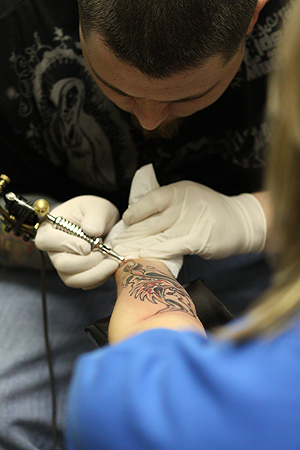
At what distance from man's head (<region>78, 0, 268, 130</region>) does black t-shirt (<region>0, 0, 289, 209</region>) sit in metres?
0.26

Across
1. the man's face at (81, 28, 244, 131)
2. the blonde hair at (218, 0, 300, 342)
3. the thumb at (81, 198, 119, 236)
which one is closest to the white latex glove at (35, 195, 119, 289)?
the thumb at (81, 198, 119, 236)

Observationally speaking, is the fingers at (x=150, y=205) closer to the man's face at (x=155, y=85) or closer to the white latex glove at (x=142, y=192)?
the white latex glove at (x=142, y=192)

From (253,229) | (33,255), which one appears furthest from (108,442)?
(33,255)

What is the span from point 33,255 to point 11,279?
100 millimetres

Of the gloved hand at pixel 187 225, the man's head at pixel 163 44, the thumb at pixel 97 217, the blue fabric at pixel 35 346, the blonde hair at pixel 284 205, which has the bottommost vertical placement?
the blue fabric at pixel 35 346

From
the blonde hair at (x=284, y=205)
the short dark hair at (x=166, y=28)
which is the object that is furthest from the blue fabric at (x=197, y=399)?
the short dark hair at (x=166, y=28)

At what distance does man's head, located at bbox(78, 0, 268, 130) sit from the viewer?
1.90 ft

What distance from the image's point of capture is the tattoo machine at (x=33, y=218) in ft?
2.61

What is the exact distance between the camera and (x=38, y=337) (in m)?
0.99

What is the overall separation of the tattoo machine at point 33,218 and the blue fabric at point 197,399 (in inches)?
18.4

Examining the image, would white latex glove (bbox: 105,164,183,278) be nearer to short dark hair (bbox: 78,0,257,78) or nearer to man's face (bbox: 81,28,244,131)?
man's face (bbox: 81,28,244,131)

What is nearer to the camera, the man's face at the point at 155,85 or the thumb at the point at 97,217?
the man's face at the point at 155,85

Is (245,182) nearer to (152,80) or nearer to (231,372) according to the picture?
(152,80)

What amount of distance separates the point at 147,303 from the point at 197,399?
337 millimetres
